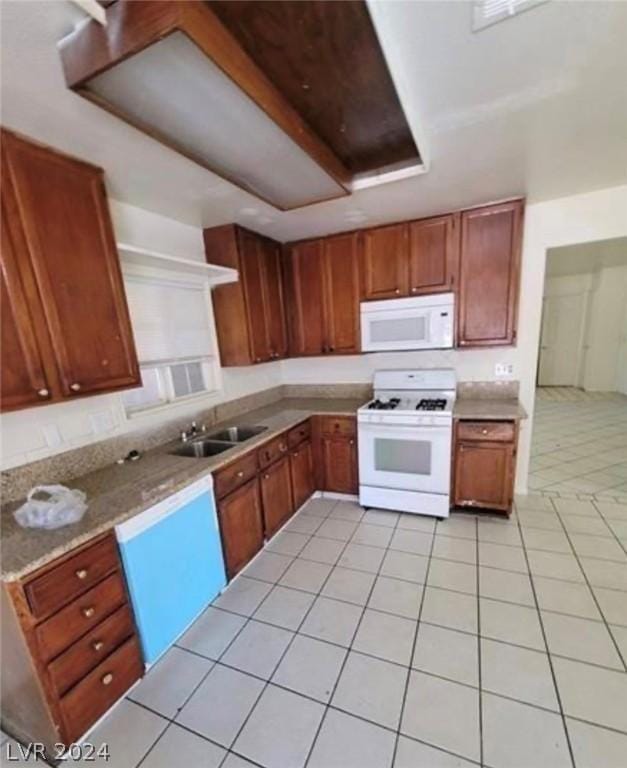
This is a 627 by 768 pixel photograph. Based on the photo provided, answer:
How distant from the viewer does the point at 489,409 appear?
2672 mm

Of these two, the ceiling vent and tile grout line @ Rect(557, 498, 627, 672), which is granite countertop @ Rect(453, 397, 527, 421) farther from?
the ceiling vent

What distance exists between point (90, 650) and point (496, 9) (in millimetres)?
2603

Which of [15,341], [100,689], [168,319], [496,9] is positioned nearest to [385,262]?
[168,319]

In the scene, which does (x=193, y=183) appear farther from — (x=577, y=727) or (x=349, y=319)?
(x=577, y=727)

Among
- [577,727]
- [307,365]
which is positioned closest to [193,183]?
[307,365]

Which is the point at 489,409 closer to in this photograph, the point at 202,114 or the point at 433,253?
the point at 433,253

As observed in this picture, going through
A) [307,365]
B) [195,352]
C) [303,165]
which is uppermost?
[303,165]

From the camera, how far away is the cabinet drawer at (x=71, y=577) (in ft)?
3.95

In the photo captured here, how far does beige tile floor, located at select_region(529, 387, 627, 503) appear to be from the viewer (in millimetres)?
3123

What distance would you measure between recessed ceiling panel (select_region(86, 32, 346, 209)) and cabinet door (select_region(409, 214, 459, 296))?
1.17m

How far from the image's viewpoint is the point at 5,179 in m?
1.31

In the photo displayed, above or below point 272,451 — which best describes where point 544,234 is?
above

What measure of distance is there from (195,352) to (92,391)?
1.13m

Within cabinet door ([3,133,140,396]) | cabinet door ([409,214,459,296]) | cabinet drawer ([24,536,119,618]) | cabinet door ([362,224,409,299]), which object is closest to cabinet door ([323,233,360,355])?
cabinet door ([362,224,409,299])
